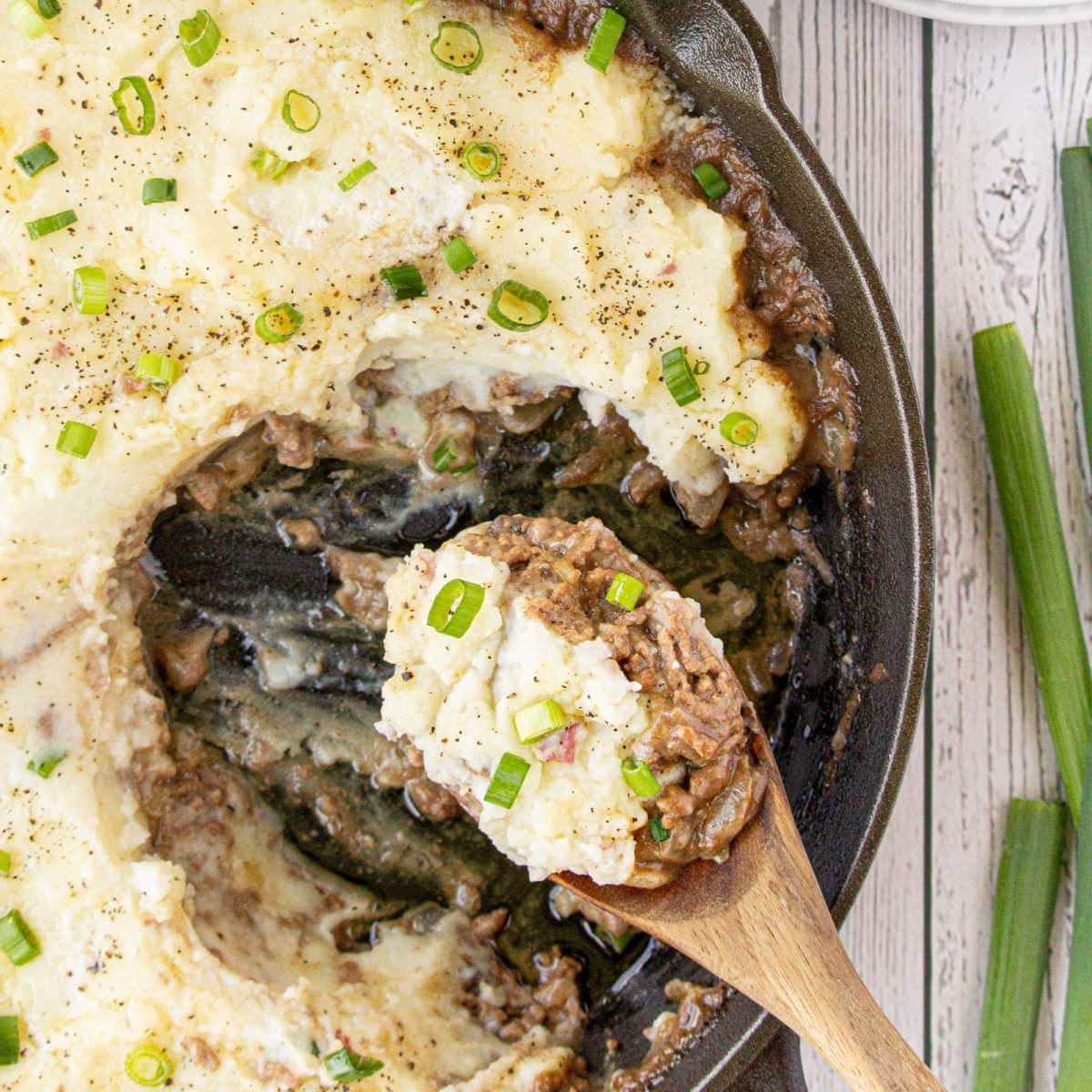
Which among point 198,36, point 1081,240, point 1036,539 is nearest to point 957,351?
point 1081,240

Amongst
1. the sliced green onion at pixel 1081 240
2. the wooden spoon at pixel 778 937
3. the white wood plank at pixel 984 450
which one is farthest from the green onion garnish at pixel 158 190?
the sliced green onion at pixel 1081 240

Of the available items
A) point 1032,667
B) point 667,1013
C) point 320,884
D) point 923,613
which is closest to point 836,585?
point 923,613

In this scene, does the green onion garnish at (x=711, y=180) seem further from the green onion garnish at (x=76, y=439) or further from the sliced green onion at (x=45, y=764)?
the sliced green onion at (x=45, y=764)

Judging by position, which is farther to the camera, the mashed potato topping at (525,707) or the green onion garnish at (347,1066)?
the green onion garnish at (347,1066)

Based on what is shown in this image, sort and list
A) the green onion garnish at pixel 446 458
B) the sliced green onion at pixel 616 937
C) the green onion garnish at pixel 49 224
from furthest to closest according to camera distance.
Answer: the sliced green onion at pixel 616 937 → the green onion garnish at pixel 446 458 → the green onion garnish at pixel 49 224

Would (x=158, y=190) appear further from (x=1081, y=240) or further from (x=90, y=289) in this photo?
(x=1081, y=240)

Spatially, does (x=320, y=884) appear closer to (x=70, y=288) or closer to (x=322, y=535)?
(x=322, y=535)
